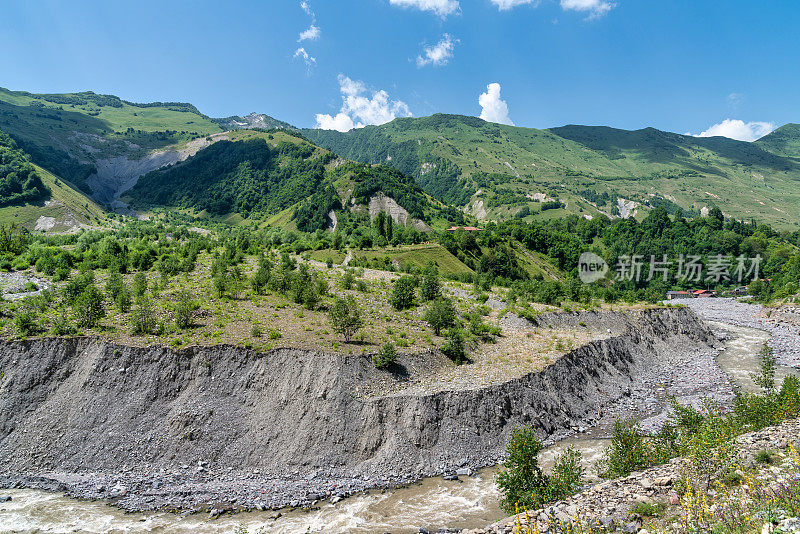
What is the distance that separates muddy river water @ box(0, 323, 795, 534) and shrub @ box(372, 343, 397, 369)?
9955 millimetres

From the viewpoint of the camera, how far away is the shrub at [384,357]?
33.6 metres

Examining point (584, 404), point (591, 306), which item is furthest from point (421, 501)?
point (591, 306)

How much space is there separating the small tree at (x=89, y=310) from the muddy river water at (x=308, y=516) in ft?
41.8

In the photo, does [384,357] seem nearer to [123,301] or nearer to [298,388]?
[298,388]

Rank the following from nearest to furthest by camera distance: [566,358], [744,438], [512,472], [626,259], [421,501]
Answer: [744,438], [512,472], [421,501], [566,358], [626,259]

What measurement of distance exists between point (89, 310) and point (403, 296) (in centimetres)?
3144

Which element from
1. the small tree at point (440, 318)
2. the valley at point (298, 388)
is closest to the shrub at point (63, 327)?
the valley at point (298, 388)

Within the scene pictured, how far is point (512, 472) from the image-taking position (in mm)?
20875

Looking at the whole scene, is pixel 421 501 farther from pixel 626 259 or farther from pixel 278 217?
pixel 278 217

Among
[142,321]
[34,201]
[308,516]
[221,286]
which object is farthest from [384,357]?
[34,201]

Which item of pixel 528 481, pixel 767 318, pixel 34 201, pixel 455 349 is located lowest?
pixel 767 318

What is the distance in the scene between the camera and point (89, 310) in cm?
3334

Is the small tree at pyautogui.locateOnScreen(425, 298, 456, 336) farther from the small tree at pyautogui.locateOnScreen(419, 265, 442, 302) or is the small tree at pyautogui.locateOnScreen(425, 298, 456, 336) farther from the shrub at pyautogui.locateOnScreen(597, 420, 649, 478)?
the shrub at pyautogui.locateOnScreen(597, 420, 649, 478)

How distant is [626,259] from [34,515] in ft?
516
